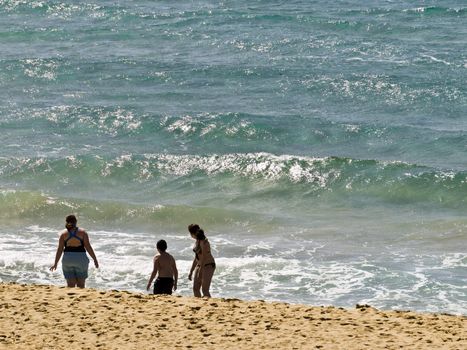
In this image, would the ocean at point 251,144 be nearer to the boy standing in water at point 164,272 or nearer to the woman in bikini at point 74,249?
the boy standing in water at point 164,272

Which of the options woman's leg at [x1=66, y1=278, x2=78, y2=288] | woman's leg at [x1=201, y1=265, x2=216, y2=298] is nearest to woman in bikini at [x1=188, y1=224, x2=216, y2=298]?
woman's leg at [x1=201, y1=265, x2=216, y2=298]

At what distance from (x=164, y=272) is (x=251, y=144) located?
1219cm

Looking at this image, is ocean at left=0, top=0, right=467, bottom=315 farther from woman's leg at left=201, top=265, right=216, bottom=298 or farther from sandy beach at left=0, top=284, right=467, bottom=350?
sandy beach at left=0, top=284, right=467, bottom=350

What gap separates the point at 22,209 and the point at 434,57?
51.7ft

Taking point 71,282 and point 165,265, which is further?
point 71,282

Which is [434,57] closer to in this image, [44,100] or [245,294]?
[44,100]

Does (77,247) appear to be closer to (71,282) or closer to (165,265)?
(71,282)

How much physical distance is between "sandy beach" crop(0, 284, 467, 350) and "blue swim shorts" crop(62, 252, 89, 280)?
0.94m

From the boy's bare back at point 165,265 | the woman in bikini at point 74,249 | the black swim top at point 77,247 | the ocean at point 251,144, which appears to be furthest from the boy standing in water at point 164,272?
the ocean at point 251,144

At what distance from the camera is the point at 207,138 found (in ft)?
88.4

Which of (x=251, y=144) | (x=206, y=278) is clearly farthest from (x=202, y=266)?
(x=251, y=144)

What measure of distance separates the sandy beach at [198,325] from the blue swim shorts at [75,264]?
94cm

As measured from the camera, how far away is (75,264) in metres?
14.6

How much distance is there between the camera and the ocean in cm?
1830
